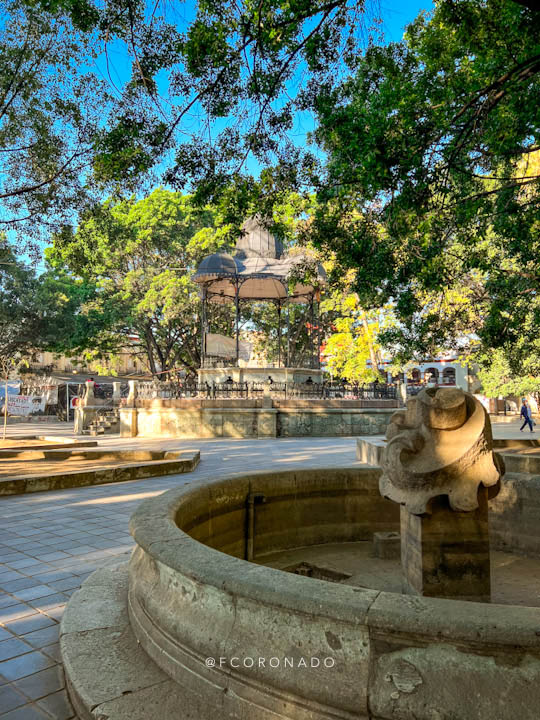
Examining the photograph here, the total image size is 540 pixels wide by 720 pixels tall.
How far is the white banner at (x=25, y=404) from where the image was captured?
32.0 m

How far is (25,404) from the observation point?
1315 inches

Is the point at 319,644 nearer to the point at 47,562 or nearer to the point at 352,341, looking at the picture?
the point at 47,562

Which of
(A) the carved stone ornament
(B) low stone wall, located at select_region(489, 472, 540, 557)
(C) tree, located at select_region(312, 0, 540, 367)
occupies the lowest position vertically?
(B) low stone wall, located at select_region(489, 472, 540, 557)

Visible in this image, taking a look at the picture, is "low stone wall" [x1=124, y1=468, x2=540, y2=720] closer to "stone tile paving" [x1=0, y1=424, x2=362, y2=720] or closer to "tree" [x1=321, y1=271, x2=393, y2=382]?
"stone tile paving" [x1=0, y1=424, x2=362, y2=720]

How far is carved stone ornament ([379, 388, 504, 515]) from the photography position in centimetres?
304

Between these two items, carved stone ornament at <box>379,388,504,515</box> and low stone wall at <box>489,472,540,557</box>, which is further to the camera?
low stone wall at <box>489,472,540,557</box>

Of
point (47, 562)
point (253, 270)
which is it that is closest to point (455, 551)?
point (47, 562)

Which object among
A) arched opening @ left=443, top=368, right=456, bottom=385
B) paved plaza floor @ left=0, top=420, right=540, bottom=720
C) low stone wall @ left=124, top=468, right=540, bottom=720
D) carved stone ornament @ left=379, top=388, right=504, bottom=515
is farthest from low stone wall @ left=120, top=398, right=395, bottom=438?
arched opening @ left=443, top=368, right=456, bottom=385

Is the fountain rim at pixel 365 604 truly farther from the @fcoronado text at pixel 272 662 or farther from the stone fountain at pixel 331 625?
the @fcoronado text at pixel 272 662

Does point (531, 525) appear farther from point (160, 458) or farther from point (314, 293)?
point (314, 293)

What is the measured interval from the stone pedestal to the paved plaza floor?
2180mm

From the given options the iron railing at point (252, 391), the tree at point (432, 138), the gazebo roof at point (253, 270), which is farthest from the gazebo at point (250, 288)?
the tree at point (432, 138)

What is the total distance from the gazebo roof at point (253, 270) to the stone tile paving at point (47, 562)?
11892 mm

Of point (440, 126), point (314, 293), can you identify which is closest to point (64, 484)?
point (440, 126)
